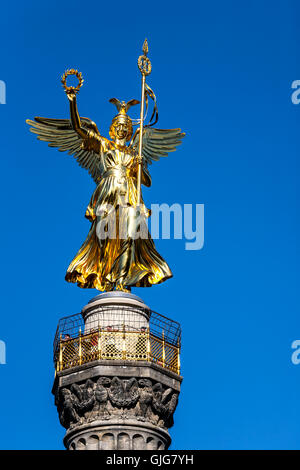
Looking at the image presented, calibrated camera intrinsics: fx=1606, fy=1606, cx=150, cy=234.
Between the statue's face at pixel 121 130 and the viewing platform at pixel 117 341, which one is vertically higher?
the statue's face at pixel 121 130

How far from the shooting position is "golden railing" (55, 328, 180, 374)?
4872cm

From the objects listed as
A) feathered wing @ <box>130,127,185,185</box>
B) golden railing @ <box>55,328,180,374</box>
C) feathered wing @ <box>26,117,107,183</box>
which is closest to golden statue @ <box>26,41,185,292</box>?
feathered wing @ <box>26,117,107,183</box>

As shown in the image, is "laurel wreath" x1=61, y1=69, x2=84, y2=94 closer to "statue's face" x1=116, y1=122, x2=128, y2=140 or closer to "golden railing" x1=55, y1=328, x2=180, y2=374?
"statue's face" x1=116, y1=122, x2=128, y2=140

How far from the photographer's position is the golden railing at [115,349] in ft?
160

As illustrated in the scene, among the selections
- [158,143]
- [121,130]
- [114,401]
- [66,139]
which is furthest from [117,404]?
[158,143]

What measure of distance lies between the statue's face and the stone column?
7.59 metres

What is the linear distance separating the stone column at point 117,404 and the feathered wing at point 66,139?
23.3 ft

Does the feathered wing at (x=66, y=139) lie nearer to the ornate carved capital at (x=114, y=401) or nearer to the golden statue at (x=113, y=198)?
the golden statue at (x=113, y=198)

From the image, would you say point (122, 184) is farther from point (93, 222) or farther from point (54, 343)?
point (54, 343)

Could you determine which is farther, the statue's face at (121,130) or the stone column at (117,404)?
the statue's face at (121,130)

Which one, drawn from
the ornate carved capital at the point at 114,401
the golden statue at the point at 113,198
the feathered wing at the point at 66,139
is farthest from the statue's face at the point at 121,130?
the ornate carved capital at the point at 114,401

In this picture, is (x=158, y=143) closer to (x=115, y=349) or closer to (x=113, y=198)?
(x=113, y=198)
